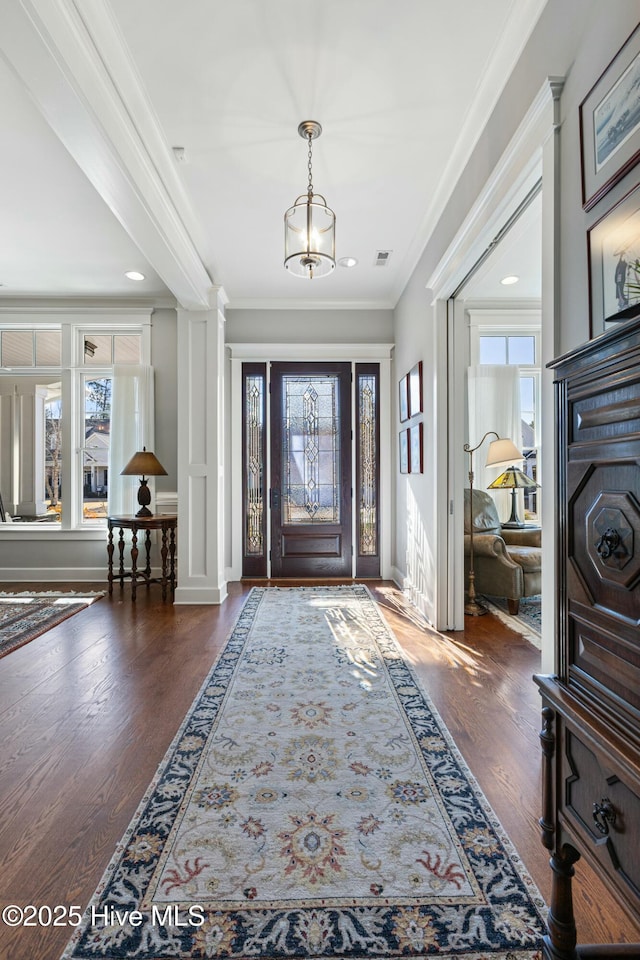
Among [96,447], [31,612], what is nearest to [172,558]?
[31,612]

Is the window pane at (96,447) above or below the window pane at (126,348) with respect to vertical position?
below

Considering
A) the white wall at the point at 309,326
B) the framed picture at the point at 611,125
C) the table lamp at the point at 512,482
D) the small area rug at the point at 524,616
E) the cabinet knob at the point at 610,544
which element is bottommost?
the small area rug at the point at 524,616

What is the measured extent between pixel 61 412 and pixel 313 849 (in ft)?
16.6

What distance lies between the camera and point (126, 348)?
5367 millimetres

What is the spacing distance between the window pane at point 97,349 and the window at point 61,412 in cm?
1

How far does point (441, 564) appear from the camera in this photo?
356cm

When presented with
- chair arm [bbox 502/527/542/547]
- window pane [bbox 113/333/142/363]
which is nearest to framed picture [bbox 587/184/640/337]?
chair arm [bbox 502/527/542/547]

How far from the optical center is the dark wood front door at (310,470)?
5.33 meters

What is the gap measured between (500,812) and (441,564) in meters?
2.02

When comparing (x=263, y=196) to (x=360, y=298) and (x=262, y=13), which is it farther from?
(x=360, y=298)

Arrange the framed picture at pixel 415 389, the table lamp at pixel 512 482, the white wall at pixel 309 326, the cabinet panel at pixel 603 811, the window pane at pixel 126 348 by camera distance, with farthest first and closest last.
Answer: the window pane at pixel 126 348 → the white wall at pixel 309 326 → the table lamp at pixel 512 482 → the framed picture at pixel 415 389 → the cabinet panel at pixel 603 811

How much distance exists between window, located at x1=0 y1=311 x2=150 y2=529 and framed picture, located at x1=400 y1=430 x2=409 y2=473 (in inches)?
110

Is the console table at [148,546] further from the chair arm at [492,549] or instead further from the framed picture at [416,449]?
the chair arm at [492,549]

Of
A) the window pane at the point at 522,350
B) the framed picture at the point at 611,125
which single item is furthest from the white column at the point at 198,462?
the framed picture at the point at 611,125
